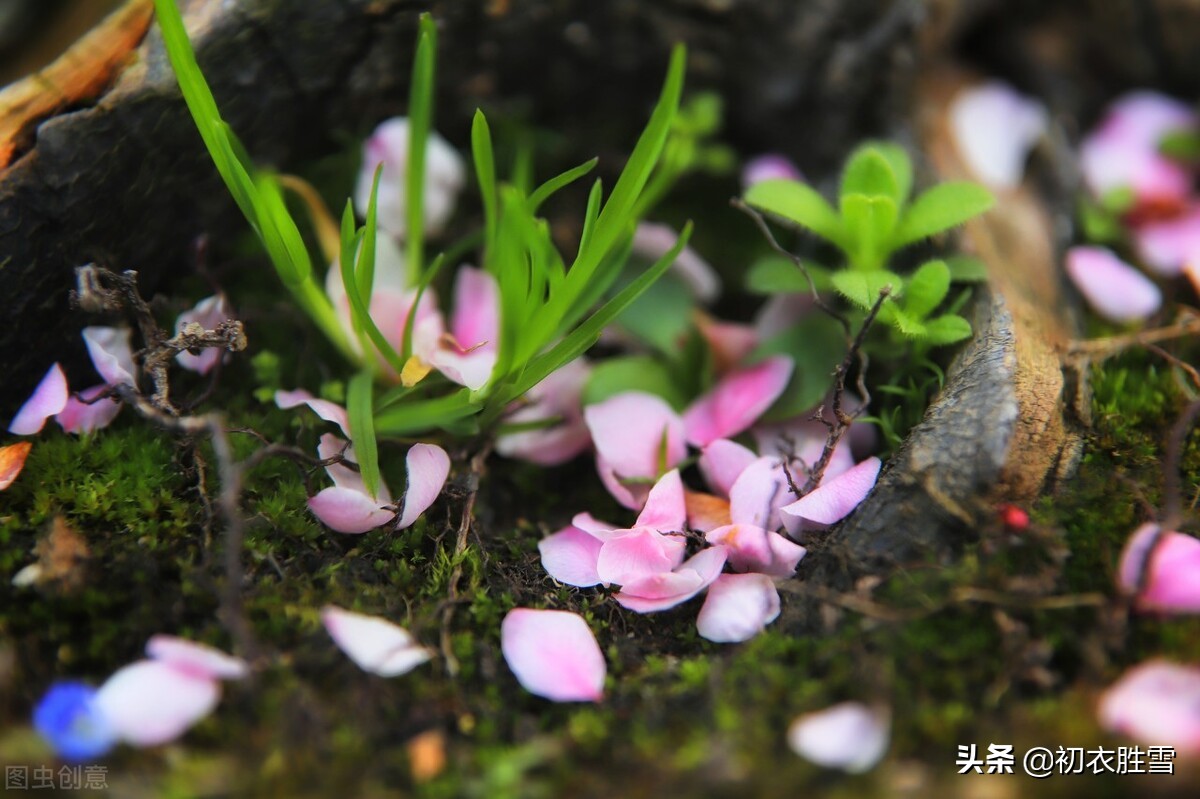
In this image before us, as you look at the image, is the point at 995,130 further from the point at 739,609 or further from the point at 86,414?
the point at 86,414

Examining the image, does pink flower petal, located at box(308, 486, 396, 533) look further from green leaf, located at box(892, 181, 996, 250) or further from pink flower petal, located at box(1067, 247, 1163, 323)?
pink flower petal, located at box(1067, 247, 1163, 323)

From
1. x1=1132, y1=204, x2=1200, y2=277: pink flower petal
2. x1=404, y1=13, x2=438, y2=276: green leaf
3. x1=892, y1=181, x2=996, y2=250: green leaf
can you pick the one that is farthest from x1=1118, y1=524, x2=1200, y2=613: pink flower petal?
x1=404, y1=13, x2=438, y2=276: green leaf

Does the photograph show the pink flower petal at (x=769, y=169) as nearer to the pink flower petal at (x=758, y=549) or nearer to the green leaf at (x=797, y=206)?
the green leaf at (x=797, y=206)

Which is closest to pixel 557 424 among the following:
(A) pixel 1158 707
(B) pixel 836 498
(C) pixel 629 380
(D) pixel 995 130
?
Answer: (C) pixel 629 380

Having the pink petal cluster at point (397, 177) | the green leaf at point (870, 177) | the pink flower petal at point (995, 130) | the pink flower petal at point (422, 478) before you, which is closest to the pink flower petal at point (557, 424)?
the pink flower petal at point (422, 478)

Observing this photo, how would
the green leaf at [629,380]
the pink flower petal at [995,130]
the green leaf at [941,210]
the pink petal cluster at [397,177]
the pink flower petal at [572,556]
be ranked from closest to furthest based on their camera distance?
the pink flower petal at [572,556], the green leaf at [941,210], the green leaf at [629,380], the pink petal cluster at [397,177], the pink flower petal at [995,130]

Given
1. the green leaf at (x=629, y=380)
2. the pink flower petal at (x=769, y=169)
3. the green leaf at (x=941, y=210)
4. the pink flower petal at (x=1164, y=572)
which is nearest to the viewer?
the pink flower petal at (x=1164, y=572)
